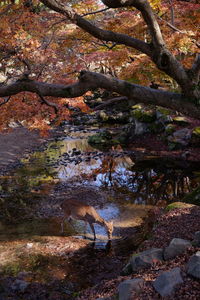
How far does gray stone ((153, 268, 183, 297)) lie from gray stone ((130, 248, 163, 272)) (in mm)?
1324

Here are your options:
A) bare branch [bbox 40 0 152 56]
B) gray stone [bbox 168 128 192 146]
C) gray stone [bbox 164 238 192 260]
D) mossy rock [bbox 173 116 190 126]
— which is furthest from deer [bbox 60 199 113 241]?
mossy rock [bbox 173 116 190 126]

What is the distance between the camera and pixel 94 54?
66.2 feet

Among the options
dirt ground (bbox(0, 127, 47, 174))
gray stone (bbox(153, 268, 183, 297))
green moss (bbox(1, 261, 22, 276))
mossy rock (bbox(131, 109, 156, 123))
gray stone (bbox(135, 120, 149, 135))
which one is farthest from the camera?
gray stone (bbox(135, 120, 149, 135))

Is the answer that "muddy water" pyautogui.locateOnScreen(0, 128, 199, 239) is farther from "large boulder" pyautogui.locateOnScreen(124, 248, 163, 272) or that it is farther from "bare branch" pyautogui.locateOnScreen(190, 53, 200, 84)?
"bare branch" pyautogui.locateOnScreen(190, 53, 200, 84)

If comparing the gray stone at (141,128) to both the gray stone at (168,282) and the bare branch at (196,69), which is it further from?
the gray stone at (168,282)

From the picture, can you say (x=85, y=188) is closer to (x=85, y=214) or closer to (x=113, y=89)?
(x=85, y=214)

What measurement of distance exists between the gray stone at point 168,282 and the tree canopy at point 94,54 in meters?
2.96

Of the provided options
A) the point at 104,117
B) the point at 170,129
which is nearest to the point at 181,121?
the point at 170,129

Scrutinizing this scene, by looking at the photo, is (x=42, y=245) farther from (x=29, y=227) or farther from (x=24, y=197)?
(x=24, y=197)

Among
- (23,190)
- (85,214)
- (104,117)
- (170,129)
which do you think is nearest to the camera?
(85,214)

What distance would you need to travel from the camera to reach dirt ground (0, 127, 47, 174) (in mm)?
20216

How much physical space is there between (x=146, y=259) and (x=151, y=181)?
9.29 metres

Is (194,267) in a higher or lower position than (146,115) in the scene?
higher

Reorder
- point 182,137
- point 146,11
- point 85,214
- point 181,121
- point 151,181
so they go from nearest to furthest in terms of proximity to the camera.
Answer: point 146,11 → point 85,214 → point 151,181 → point 182,137 → point 181,121
